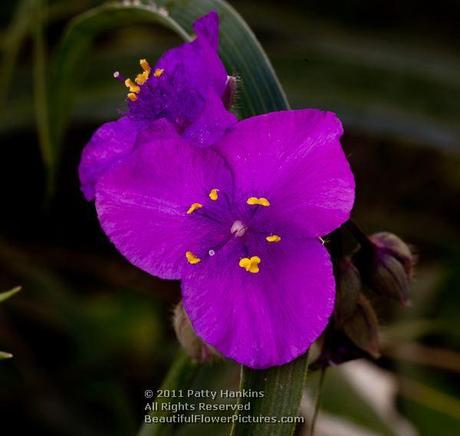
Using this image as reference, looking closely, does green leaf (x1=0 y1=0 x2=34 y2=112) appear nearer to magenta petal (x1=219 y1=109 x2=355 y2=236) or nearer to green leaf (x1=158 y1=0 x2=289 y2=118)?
green leaf (x1=158 y1=0 x2=289 y2=118)

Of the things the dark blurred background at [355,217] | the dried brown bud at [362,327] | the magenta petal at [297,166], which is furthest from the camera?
the dark blurred background at [355,217]

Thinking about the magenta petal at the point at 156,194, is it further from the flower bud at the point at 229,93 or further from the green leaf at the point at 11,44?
the green leaf at the point at 11,44

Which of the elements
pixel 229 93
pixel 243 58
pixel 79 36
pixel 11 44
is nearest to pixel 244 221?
pixel 229 93

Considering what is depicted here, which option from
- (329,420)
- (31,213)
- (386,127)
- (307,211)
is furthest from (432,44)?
(307,211)

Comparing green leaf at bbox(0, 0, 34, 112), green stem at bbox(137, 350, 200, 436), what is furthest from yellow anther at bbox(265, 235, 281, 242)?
green leaf at bbox(0, 0, 34, 112)

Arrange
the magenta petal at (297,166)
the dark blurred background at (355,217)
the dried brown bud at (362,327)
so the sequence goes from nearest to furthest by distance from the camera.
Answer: the magenta petal at (297,166) < the dried brown bud at (362,327) < the dark blurred background at (355,217)

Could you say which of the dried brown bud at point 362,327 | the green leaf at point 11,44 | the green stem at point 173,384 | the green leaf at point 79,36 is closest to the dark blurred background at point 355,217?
the green leaf at point 11,44
